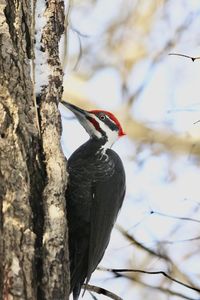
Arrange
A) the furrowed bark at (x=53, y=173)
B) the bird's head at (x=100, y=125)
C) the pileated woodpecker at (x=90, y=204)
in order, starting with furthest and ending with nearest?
the bird's head at (x=100, y=125)
the pileated woodpecker at (x=90, y=204)
the furrowed bark at (x=53, y=173)

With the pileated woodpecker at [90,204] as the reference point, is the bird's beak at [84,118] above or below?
above

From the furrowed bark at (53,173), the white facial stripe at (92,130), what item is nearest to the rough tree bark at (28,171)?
the furrowed bark at (53,173)

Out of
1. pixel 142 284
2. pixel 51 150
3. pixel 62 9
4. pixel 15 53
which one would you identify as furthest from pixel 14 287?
pixel 142 284

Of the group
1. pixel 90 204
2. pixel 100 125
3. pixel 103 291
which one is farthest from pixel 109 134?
pixel 103 291

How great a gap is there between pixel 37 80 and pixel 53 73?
84mm

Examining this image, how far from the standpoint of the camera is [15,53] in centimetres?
220

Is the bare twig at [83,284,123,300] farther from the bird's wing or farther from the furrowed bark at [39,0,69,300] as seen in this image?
the furrowed bark at [39,0,69,300]

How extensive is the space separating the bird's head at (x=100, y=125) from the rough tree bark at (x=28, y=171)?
692 millimetres

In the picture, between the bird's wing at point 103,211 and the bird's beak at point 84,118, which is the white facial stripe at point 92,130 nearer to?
the bird's beak at point 84,118

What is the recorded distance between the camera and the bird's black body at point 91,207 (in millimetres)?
2682

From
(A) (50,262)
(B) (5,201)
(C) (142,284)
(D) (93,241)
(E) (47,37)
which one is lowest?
(C) (142,284)

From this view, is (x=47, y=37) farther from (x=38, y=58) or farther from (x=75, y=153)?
(x=75, y=153)

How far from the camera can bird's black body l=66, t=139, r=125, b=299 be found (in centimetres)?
268

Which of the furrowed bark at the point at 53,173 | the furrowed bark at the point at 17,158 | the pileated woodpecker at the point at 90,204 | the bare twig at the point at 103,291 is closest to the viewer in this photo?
the furrowed bark at the point at 17,158
